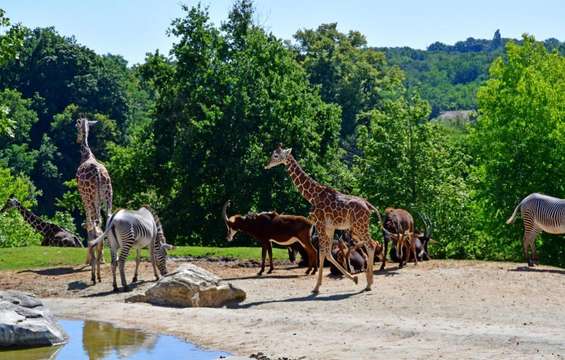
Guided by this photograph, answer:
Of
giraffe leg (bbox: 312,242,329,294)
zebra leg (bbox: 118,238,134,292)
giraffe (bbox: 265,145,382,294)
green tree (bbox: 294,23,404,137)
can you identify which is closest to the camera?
giraffe leg (bbox: 312,242,329,294)

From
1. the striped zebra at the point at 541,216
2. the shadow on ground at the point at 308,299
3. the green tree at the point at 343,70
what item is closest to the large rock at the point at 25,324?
the shadow on ground at the point at 308,299

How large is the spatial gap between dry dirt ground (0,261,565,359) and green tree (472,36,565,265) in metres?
9.98

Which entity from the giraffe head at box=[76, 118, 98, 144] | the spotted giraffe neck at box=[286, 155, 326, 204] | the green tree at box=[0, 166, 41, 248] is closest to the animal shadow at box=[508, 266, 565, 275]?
the spotted giraffe neck at box=[286, 155, 326, 204]

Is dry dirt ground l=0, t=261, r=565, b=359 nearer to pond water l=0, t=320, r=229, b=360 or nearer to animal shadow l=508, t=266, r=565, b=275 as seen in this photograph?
animal shadow l=508, t=266, r=565, b=275

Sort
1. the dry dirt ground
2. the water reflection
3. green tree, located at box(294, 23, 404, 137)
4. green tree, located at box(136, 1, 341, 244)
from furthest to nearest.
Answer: green tree, located at box(294, 23, 404, 137) → green tree, located at box(136, 1, 341, 244) → the water reflection → the dry dirt ground

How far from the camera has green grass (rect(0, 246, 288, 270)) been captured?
25.5 meters

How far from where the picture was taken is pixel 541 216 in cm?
2572

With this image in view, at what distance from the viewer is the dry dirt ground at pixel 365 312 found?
47.1ft

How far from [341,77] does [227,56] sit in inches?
1362

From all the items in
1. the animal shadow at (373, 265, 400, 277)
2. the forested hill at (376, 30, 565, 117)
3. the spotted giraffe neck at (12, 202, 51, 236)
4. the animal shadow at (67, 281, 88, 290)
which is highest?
the forested hill at (376, 30, 565, 117)

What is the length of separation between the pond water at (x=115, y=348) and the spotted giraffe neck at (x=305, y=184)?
5792 millimetres

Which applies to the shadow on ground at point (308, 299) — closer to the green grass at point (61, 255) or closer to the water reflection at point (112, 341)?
the water reflection at point (112, 341)

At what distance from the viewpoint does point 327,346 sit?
14.7 metres

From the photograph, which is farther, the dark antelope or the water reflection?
the dark antelope
